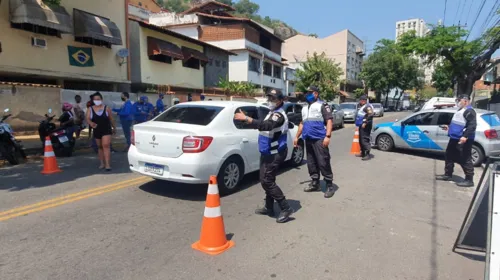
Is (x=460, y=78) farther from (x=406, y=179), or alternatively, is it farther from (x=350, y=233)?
(x=350, y=233)

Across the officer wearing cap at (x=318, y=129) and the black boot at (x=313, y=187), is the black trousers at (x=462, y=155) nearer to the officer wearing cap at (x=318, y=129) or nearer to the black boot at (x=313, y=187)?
the officer wearing cap at (x=318, y=129)

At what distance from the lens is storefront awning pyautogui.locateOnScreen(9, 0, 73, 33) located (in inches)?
508

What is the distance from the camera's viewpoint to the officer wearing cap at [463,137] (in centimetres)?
662

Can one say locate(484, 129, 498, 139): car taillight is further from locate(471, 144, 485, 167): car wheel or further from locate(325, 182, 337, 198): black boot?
locate(325, 182, 337, 198): black boot

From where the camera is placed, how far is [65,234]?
405 cm

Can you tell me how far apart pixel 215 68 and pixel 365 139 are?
20239mm

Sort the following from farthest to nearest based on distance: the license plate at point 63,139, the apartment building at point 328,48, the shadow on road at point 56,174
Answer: the apartment building at point 328,48
the license plate at point 63,139
the shadow on road at point 56,174

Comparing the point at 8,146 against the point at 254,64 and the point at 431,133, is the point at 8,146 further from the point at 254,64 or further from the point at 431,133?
the point at 254,64

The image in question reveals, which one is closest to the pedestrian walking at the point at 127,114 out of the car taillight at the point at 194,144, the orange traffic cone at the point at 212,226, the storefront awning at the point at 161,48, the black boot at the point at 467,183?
the car taillight at the point at 194,144

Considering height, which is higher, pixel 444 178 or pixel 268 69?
Answer: pixel 268 69

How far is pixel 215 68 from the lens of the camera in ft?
92.1

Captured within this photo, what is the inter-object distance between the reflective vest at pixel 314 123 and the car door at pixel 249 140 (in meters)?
0.97

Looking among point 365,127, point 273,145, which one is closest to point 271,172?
point 273,145

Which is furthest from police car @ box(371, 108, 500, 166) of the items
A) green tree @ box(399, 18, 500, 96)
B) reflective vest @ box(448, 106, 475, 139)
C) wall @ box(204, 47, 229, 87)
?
green tree @ box(399, 18, 500, 96)
